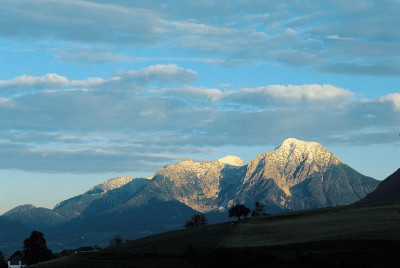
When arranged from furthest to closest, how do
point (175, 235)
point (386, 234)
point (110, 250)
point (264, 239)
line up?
point (175, 235)
point (110, 250)
point (264, 239)
point (386, 234)

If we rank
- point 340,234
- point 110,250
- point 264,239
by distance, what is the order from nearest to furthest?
point 340,234 < point 264,239 < point 110,250

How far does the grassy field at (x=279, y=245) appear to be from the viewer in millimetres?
126469

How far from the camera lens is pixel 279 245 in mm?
145750

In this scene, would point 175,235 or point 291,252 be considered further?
point 175,235

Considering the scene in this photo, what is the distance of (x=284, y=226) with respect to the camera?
616 feet

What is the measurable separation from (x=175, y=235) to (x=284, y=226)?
112 ft

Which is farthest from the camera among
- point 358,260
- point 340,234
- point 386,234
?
point 340,234

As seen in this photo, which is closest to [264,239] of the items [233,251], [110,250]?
[233,251]

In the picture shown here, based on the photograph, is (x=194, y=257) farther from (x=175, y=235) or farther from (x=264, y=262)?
(x=175, y=235)

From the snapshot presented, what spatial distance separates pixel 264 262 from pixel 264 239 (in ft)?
114

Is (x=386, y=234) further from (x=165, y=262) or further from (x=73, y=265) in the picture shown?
(x=73, y=265)

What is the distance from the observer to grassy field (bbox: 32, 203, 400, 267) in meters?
126

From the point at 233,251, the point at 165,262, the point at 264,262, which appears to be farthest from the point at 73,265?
the point at 264,262

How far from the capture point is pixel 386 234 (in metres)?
139
